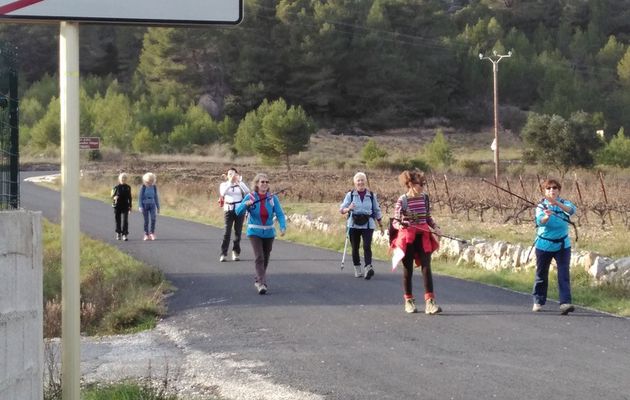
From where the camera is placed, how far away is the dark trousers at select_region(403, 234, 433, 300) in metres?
10.9

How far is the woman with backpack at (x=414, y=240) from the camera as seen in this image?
1098cm

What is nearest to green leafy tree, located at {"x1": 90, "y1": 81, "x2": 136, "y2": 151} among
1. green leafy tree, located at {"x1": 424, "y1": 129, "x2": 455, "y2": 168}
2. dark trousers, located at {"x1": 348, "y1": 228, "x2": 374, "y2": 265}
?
green leafy tree, located at {"x1": 424, "y1": 129, "x2": 455, "y2": 168}

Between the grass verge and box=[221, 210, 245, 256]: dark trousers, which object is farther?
box=[221, 210, 245, 256]: dark trousers

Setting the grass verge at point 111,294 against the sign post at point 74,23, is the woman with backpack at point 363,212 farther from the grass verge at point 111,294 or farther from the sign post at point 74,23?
the sign post at point 74,23

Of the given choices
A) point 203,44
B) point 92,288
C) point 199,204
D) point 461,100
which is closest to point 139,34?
point 203,44

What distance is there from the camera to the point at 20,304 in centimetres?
371

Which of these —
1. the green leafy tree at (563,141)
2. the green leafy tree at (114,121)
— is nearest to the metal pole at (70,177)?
the green leafy tree at (563,141)

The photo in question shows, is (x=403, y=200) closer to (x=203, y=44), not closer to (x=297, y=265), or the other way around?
(x=297, y=265)

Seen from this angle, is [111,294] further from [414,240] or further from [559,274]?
[559,274]

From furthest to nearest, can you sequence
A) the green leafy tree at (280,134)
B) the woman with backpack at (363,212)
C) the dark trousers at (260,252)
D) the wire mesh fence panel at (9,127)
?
1. the green leafy tree at (280,134)
2. the woman with backpack at (363,212)
3. the dark trousers at (260,252)
4. the wire mesh fence panel at (9,127)

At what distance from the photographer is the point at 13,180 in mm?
4598

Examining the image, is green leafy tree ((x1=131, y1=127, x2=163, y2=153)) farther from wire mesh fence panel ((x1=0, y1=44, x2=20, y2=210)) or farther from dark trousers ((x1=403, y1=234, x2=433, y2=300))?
wire mesh fence panel ((x1=0, y1=44, x2=20, y2=210))

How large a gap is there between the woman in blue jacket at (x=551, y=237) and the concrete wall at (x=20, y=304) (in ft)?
26.1

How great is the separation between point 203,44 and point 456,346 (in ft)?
247
